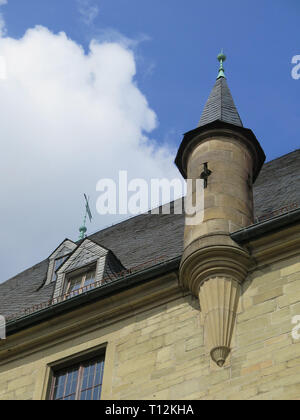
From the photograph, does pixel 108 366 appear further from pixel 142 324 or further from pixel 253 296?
pixel 253 296

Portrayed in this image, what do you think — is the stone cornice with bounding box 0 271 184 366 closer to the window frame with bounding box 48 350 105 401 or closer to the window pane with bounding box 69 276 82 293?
the window frame with bounding box 48 350 105 401

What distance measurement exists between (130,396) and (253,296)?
Answer: 2277mm

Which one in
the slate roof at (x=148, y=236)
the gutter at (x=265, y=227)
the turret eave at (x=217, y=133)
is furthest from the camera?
the slate roof at (x=148, y=236)

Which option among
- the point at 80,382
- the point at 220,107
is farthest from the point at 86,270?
the point at 220,107

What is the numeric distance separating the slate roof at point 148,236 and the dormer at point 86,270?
0.12 metres

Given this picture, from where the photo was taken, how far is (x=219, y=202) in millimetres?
15719

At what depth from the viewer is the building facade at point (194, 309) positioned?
13.7 m

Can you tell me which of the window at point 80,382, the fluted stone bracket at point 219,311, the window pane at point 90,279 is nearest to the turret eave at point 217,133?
the window pane at point 90,279

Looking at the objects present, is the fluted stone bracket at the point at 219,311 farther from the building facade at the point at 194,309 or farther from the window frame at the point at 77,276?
the window frame at the point at 77,276

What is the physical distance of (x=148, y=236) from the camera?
20.3 meters

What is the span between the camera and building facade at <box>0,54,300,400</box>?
1370 cm

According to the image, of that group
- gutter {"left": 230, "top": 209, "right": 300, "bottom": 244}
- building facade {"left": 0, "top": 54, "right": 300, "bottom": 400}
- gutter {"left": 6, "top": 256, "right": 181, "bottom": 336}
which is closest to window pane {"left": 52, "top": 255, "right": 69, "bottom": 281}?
building facade {"left": 0, "top": 54, "right": 300, "bottom": 400}

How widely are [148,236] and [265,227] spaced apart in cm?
579
